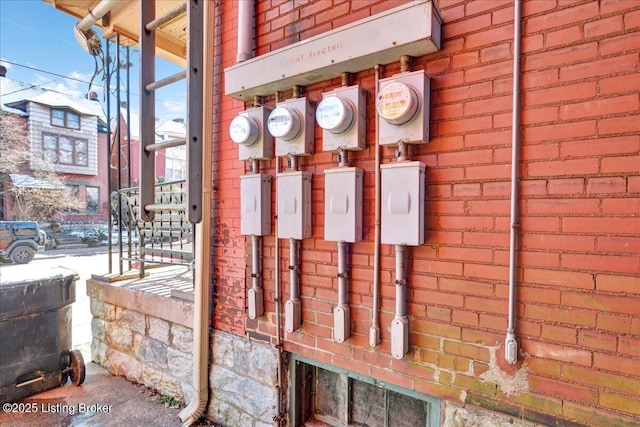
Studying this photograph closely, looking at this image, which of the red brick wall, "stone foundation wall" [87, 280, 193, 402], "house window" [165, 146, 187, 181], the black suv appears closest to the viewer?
the red brick wall

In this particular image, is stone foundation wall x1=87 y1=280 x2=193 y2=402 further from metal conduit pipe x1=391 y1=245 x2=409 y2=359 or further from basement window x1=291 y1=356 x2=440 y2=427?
metal conduit pipe x1=391 y1=245 x2=409 y2=359

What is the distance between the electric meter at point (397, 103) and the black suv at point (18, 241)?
12.6m

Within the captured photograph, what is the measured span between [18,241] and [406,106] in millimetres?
12849

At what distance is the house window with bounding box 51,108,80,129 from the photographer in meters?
18.7

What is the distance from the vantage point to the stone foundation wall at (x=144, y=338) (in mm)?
2797

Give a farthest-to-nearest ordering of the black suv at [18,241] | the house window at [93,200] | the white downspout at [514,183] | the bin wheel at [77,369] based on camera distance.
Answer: the house window at [93,200]
the black suv at [18,241]
the bin wheel at [77,369]
the white downspout at [514,183]

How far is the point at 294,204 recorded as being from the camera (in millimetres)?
1996

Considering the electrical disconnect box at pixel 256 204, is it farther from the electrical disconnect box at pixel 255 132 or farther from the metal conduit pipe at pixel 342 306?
the metal conduit pipe at pixel 342 306

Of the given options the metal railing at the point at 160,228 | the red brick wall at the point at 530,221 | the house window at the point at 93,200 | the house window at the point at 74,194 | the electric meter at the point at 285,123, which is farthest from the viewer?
the house window at the point at 93,200

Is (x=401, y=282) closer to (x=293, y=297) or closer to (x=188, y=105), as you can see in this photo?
(x=293, y=297)

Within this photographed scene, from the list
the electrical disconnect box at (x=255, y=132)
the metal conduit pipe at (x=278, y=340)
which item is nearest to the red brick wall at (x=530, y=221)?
the metal conduit pipe at (x=278, y=340)

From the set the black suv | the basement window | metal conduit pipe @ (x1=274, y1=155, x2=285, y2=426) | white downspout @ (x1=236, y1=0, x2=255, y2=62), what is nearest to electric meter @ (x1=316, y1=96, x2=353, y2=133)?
metal conduit pipe @ (x1=274, y1=155, x2=285, y2=426)

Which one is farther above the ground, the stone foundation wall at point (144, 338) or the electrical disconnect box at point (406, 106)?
the electrical disconnect box at point (406, 106)

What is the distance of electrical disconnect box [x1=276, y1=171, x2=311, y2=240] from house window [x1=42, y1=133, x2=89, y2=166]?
843 inches
